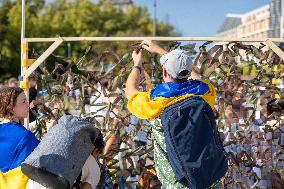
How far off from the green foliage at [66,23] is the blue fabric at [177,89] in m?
30.8

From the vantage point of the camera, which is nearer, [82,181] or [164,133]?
[164,133]

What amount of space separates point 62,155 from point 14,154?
34 centimetres

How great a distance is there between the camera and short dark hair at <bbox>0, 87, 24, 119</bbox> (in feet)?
12.4

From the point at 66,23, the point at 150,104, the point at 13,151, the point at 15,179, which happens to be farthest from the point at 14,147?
the point at 66,23

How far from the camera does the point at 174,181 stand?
3.31m

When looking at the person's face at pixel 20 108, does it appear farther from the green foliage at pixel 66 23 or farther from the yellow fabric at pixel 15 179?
the green foliage at pixel 66 23

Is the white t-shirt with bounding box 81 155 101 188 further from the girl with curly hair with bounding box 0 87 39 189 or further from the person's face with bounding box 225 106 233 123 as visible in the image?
the person's face with bounding box 225 106 233 123

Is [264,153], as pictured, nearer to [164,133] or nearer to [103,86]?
[103,86]

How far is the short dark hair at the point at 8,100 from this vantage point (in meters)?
3.78

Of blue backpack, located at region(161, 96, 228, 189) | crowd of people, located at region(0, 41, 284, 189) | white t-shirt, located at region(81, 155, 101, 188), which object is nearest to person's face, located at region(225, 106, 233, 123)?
crowd of people, located at region(0, 41, 284, 189)

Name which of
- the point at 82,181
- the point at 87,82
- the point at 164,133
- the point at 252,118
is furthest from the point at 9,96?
the point at 252,118

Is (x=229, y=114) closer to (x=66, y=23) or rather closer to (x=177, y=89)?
(x=177, y=89)

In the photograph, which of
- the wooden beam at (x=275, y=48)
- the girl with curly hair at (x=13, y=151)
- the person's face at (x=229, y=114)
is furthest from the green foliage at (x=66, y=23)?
the girl with curly hair at (x=13, y=151)

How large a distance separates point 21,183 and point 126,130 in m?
1.76
